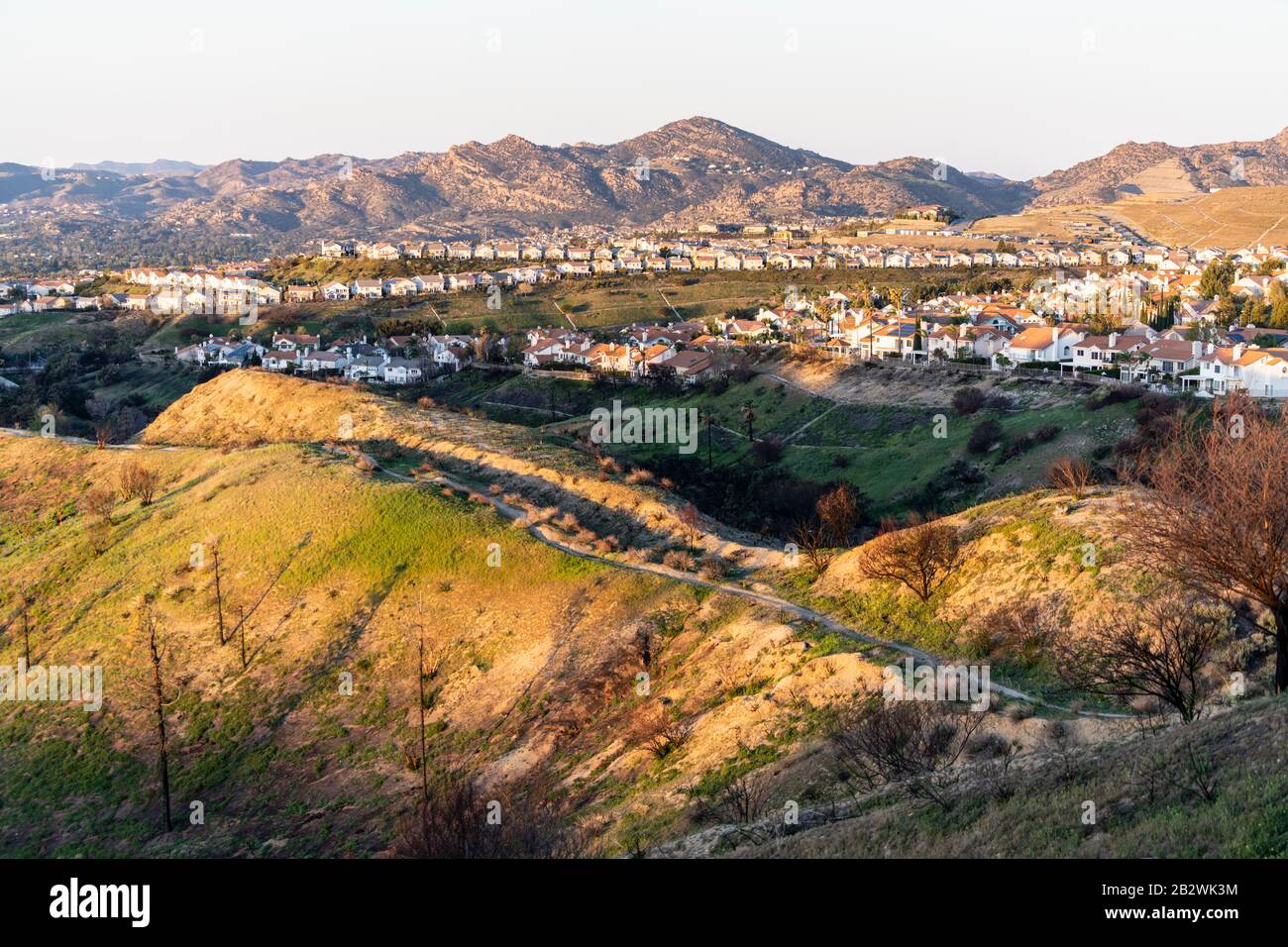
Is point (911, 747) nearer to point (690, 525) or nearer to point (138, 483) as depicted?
point (690, 525)

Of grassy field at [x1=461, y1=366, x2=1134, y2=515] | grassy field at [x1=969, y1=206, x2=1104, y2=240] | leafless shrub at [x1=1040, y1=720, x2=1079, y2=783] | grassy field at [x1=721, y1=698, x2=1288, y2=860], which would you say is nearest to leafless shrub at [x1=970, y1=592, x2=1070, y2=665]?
leafless shrub at [x1=1040, y1=720, x2=1079, y2=783]

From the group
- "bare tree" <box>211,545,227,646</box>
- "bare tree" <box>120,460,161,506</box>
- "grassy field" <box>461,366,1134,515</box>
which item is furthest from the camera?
"grassy field" <box>461,366,1134,515</box>

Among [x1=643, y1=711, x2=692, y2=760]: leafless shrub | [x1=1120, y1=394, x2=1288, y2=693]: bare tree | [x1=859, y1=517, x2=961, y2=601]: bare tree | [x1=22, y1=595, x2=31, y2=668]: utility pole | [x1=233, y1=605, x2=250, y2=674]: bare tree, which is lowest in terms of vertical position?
[x1=22, y1=595, x2=31, y2=668]: utility pole

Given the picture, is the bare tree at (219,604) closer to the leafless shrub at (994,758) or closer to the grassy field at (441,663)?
the grassy field at (441,663)

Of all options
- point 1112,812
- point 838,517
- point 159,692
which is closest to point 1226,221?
point 838,517

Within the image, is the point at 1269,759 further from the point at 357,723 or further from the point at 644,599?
the point at 357,723

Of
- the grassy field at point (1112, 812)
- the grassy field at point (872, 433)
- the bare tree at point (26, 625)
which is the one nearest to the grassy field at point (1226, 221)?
the grassy field at point (872, 433)

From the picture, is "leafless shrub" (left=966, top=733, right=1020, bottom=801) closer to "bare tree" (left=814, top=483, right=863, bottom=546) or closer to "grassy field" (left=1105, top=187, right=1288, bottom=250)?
"bare tree" (left=814, top=483, right=863, bottom=546)
